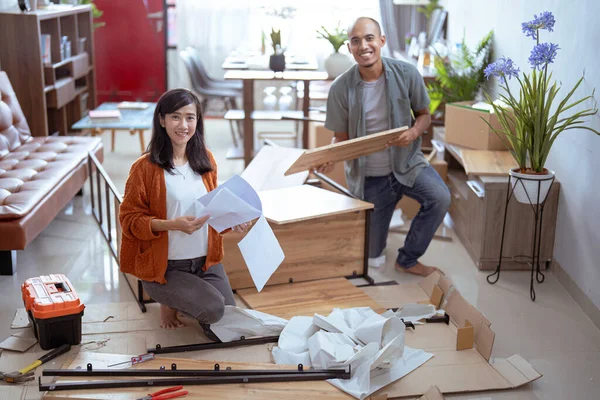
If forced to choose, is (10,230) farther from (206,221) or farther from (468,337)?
(468,337)

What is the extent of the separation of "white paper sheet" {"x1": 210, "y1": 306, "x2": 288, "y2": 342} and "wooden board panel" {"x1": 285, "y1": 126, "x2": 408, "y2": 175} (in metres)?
0.71

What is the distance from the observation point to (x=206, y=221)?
2.96 meters

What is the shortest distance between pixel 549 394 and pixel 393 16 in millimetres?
5696

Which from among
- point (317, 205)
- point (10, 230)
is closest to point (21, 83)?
point (10, 230)

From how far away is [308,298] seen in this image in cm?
359

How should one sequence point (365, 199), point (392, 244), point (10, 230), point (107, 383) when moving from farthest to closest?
point (392, 244) < point (365, 199) < point (10, 230) < point (107, 383)

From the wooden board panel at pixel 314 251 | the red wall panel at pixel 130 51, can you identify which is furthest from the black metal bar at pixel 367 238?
the red wall panel at pixel 130 51

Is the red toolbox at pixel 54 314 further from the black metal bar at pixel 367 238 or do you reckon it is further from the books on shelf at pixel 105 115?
the books on shelf at pixel 105 115

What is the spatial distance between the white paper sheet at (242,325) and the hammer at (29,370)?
0.61 meters

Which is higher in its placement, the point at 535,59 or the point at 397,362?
the point at 535,59

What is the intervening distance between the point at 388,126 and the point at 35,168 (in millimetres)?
2101

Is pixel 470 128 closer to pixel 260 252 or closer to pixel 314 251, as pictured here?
pixel 314 251

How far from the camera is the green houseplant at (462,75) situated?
16.7 feet

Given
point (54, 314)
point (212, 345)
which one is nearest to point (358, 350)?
point (212, 345)
